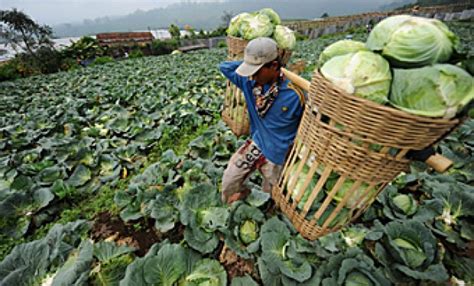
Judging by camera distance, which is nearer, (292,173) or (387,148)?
(387,148)

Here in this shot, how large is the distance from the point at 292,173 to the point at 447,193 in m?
1.97

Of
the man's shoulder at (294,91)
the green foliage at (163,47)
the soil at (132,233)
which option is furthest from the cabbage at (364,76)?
the green foliage at (163,47)

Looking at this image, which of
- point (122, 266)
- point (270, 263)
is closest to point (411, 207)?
point (270, 263)

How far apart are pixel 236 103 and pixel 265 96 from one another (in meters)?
0.43

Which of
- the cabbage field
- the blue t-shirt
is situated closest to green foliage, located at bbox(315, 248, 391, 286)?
the cabbage field

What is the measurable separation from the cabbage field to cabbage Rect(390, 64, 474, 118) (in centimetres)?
45

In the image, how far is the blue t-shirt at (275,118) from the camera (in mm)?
1532

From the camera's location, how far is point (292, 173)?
1.21 meters

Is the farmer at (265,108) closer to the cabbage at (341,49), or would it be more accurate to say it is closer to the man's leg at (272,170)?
the man's leg at (272,170)

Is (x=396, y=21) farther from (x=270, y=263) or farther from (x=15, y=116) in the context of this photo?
(x=15, y=116)

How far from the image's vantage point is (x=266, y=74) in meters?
1.52

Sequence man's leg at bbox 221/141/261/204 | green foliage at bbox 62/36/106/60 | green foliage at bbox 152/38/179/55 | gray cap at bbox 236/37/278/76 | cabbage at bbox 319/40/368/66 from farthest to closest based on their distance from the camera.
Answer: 1. green foliage at bbox 152/38/179/55
2. green foliage at bbox 62/36/106/60
3. man's leg at bbox 221/141/261/204
4. gray cap at bbox 236/37/278/76
5. cabbage at bbox 319/40/368/66

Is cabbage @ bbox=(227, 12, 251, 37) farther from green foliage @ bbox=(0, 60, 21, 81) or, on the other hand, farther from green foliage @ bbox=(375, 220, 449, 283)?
green foliage @ bbox=(0, 60, 21, 81)

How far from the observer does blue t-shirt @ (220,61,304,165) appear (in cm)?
153
